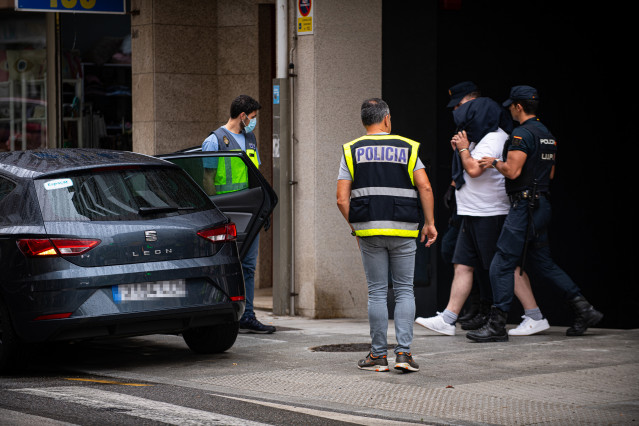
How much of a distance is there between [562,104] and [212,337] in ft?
12.4

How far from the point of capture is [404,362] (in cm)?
745

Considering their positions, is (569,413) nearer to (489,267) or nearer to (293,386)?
(293,386)

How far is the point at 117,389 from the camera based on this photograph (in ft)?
22.7

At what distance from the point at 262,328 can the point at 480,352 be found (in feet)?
7.03

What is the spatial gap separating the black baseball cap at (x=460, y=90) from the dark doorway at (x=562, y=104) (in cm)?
68

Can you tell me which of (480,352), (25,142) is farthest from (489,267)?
(25,142)

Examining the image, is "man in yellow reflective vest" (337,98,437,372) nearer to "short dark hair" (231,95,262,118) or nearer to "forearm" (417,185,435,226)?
"forearm" (417,185,435,226)

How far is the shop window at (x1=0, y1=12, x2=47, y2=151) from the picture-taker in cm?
1509

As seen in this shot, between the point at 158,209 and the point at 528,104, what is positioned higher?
the point at 528,104

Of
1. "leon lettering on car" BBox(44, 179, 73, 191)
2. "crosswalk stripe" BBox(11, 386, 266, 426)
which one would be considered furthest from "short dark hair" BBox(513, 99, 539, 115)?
"crosswalk stripe" BBox(11, 386, 266, 426)

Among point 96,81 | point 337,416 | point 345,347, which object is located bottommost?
point 345,347

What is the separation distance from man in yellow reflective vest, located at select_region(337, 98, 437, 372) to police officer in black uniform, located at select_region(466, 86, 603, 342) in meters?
1.51

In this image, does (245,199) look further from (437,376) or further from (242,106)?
(437,376)

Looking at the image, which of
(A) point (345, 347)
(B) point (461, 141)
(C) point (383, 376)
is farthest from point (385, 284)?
(B) point (461, 141)
